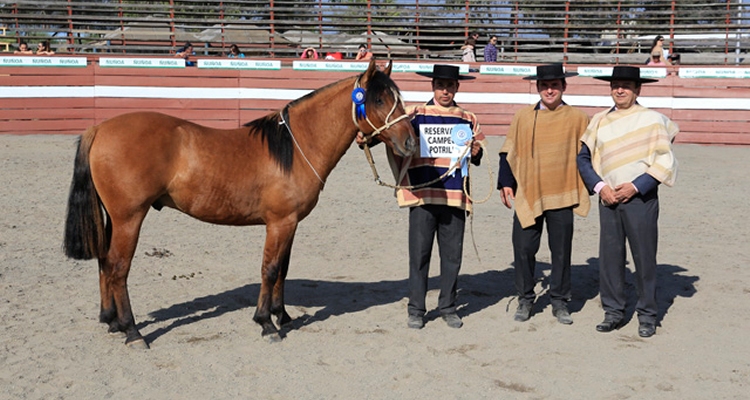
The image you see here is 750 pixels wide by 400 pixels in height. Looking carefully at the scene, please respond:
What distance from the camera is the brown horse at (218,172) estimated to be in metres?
5.12

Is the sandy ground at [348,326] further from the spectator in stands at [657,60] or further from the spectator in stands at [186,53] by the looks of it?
the spectator in stands at [657,60]

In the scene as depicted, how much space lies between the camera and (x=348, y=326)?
18.7ft

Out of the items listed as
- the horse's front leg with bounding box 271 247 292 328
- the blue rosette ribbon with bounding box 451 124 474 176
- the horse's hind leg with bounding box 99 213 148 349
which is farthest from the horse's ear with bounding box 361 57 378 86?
the horse's hind leg with bounding box 99 213 148 349

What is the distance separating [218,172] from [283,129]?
1.94 feet

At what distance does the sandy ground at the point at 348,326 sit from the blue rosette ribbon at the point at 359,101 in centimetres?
138

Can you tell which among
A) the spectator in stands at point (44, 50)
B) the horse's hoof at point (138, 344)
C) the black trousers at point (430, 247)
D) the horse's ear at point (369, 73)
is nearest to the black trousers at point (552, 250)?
the black trousers at point (430, 247)

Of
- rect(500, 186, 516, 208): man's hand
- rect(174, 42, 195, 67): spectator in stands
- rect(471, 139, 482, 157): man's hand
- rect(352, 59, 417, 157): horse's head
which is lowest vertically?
rect(500, 186, 516, 208): man's hand

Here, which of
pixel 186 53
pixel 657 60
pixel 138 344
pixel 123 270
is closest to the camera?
pixel 138 344

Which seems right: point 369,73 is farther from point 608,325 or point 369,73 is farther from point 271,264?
point 608,325

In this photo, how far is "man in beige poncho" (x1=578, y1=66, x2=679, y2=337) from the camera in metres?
5.29

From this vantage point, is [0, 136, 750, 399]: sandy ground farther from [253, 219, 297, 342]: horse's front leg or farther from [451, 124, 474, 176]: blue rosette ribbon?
[451, 124, 474, 176]: blue rosette ribbon

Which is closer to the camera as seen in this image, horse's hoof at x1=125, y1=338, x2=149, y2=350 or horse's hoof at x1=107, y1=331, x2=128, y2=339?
horse's hoof at x1=125, y1=338, x2=149, y2=350

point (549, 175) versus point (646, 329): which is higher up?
point (549, 175)

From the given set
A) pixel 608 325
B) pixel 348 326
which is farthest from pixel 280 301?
pixel 608 325
